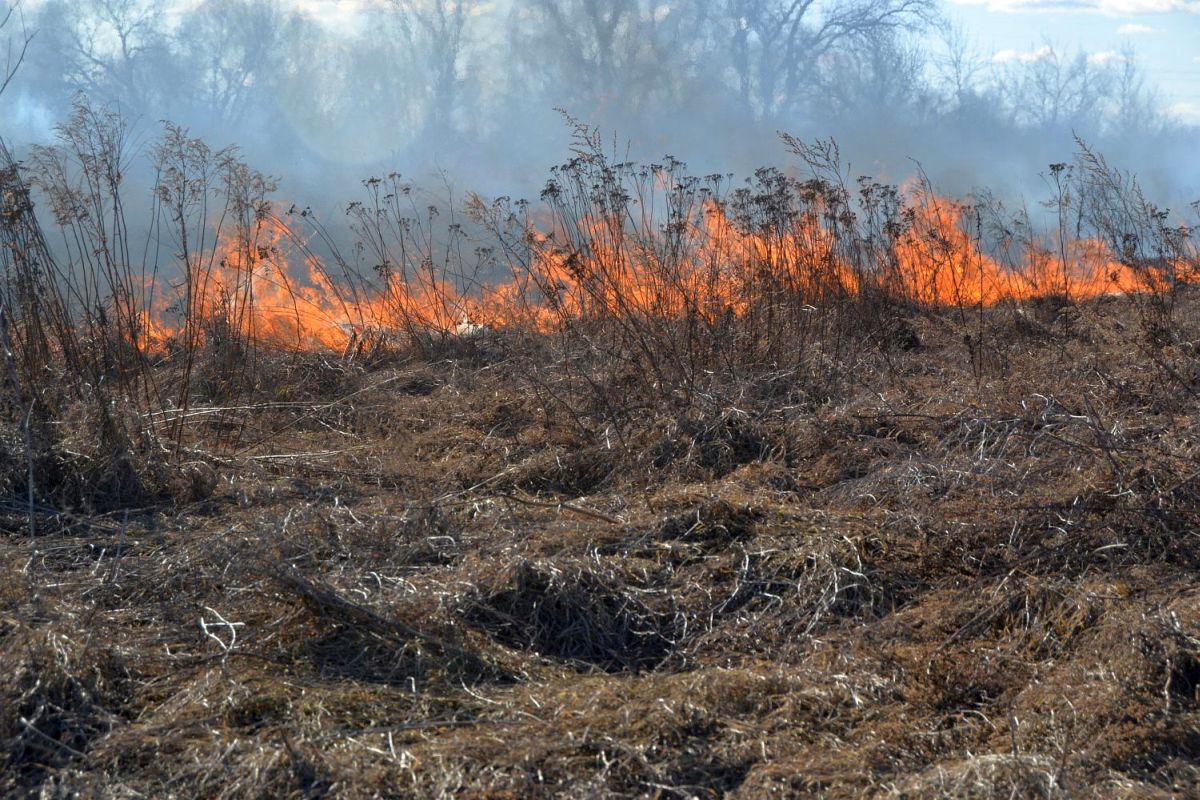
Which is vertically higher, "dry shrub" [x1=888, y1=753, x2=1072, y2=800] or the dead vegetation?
the dead vegetation

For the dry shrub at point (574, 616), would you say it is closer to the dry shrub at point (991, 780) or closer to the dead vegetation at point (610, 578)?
the dead vegetation at point (610, 578)

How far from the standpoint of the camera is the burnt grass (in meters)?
2.35

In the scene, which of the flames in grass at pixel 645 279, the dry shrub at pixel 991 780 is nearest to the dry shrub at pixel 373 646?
the dry shrub at pixel 991 780

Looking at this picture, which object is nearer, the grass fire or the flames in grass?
the grass fire

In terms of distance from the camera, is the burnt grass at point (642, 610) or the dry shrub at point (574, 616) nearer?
the burnt grass at point (642, 610)

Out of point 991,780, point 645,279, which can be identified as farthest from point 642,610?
point 645,279

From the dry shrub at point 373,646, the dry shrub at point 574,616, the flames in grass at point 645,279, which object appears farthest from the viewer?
the flames in grass at point 645,279

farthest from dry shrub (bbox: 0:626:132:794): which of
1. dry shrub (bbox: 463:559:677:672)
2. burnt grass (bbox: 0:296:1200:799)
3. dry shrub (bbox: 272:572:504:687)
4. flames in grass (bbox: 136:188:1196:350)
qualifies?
flames in grass (bbox: 136:188:1196:350)

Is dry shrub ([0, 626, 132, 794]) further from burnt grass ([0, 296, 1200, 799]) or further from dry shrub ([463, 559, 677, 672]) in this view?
dry shrub ([463, 559, 677, 672])

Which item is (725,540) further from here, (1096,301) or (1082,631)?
(1096,301)

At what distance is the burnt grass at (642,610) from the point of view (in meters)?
2.35

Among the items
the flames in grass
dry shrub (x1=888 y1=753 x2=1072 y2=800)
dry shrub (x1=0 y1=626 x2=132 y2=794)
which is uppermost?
the flames in grass

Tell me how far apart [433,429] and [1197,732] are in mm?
3805

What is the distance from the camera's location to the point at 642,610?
123 inches
